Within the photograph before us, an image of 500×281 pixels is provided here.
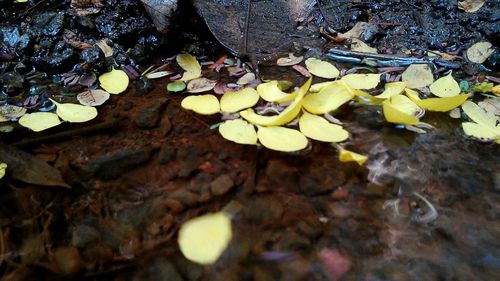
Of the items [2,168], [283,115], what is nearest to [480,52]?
[283,115]

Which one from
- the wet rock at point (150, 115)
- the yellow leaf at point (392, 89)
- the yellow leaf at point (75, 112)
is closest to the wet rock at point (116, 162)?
the wet rock at point (150, 115)

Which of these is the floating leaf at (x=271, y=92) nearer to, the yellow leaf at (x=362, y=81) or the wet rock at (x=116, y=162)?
the yellow leaf at (x=362, y=81)

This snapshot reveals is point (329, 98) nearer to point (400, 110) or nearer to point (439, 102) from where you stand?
point (400, 110)

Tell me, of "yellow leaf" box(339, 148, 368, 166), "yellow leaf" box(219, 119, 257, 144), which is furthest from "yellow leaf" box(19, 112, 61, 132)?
"yellow leaf" box(339, 148, 368, 166)

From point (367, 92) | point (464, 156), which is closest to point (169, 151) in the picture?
point (367, 92)

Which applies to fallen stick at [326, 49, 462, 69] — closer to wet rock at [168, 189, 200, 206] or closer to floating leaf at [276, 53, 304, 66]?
floating leaf at [276, 53, 304, 66]
